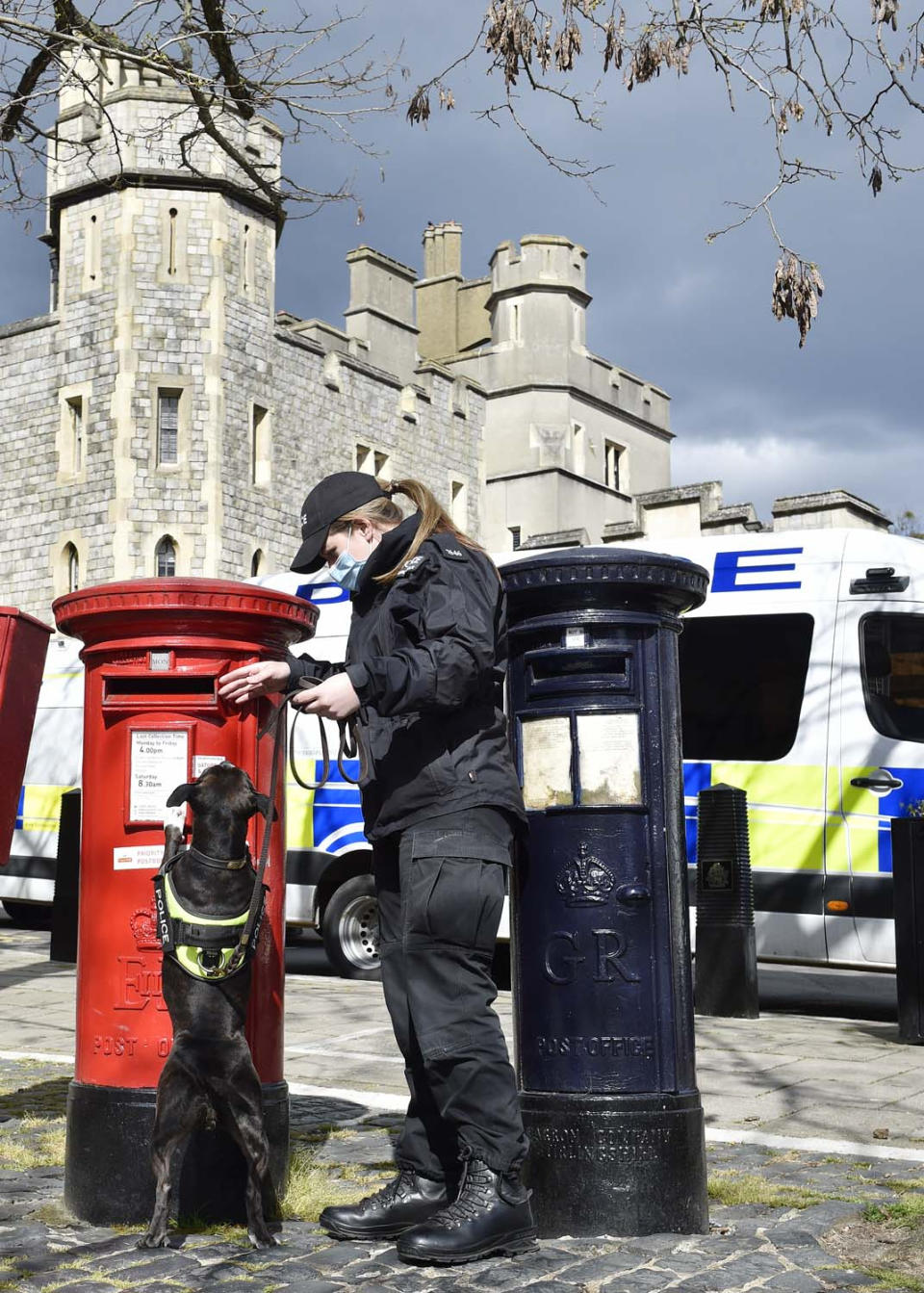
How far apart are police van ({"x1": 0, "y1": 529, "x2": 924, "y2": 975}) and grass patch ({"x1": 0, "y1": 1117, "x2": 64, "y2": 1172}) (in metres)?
4.88

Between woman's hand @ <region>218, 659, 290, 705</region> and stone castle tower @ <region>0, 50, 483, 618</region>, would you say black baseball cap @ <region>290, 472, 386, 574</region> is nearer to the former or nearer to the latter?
woman's hand @ <region>218, 659, 290, 705</region>

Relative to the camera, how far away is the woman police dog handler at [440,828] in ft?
12.4

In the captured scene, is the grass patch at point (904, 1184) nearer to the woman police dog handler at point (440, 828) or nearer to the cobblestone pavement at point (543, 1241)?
the cobblestone pavement at point (543, 1241)

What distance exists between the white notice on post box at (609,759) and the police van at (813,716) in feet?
17.4

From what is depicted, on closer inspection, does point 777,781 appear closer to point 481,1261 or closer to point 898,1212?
point 898,1212

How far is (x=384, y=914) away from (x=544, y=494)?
37388 mm

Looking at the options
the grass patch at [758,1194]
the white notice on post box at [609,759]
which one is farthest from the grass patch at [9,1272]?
the grass patch at [758,1194]

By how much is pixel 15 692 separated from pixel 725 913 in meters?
4.98

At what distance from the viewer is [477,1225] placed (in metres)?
3.78

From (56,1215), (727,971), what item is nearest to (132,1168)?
(56,1215)

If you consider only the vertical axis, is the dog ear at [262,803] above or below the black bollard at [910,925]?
above

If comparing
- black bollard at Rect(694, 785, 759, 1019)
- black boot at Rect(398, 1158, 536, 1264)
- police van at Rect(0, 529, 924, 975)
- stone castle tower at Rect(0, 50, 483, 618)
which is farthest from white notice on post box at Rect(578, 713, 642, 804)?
stone castle tower at Rect(0, 50, 483, 618)

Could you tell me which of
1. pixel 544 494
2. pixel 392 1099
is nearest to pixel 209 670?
pixel 392 1099

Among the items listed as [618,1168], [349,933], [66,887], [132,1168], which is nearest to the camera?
[618,1168]
